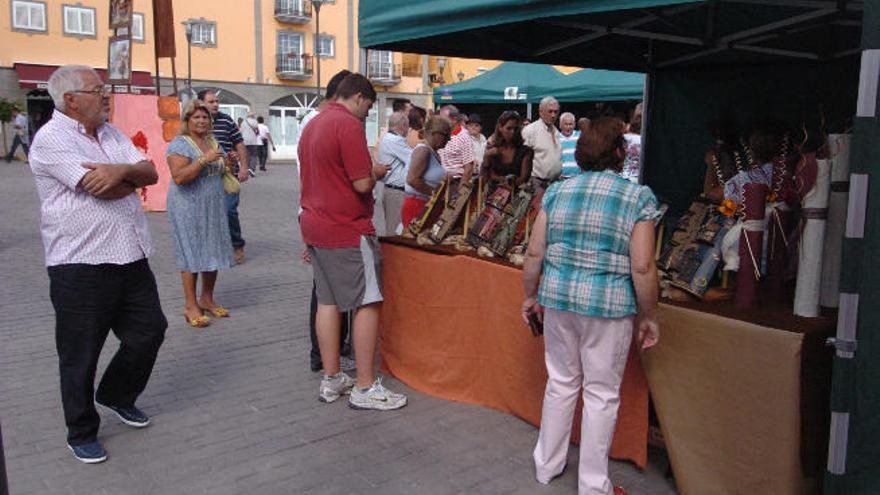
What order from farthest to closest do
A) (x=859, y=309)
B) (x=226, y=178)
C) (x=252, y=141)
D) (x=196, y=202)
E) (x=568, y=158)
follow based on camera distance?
(x=252, y=141), (x=568, y=158), (x=226, y=178), (x=196, y=202), (x=859, y=309)

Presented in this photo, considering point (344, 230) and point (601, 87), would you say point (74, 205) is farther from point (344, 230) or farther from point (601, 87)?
point (601, 87)

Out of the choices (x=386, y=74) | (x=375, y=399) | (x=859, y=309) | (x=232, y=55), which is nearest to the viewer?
(x=859, y=309)

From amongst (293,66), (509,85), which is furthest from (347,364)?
(293,66)

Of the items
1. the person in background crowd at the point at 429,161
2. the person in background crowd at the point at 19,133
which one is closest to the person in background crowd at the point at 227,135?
the person in background crowd at the point at 429,161

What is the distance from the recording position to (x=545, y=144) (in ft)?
24.6

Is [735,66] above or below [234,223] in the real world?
above

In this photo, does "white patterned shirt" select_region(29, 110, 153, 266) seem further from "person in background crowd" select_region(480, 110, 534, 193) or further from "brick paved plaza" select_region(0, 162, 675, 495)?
"person in background crowd" select_region(480, 110, 534, 193)

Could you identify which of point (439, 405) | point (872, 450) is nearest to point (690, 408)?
point (872, 450)

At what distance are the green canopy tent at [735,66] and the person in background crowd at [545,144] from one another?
1.64 metres

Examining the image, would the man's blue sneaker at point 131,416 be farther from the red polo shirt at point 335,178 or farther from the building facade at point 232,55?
the building facade at point 232,55

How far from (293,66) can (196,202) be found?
32.8 metres

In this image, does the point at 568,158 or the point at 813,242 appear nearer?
the point at 813,242

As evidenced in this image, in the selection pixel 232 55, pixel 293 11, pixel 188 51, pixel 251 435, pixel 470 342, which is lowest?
pixel 251 435

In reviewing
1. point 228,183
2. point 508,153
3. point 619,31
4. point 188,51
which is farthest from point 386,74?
point 619,31
